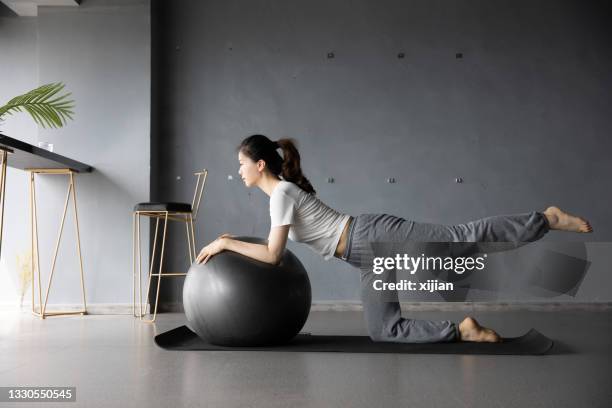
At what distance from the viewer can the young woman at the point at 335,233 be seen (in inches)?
105

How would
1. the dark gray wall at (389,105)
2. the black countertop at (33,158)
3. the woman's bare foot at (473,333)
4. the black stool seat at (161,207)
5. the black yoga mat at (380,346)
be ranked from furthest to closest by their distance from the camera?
the dark gray wall at (389,105)
the black stool seat at (161,207)
the black countertop at (33,158)
the woman's bare foot at (473,333)
the black yoga mat at (380,346)

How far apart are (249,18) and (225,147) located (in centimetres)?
111

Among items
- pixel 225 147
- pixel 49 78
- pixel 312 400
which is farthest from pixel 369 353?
pixel 49 78

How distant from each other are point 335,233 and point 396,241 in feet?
0.93

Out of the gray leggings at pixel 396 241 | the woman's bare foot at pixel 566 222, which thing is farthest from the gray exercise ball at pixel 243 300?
the woman's bare foot at pixel 566 222

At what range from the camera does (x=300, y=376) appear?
209 centimetres

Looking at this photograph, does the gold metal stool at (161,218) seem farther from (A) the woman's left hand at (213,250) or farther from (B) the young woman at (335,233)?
(B) the young woman at (335,233)

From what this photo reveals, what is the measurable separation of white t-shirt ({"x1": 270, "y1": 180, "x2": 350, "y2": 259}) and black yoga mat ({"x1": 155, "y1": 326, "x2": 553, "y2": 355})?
435 millimetres

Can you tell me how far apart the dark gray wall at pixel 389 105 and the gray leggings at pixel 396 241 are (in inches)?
84.5

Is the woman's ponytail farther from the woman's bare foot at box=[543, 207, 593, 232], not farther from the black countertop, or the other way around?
the black countertop

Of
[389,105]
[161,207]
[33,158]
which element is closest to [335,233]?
[161,207]

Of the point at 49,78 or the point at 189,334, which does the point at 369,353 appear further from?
the point at 49,78

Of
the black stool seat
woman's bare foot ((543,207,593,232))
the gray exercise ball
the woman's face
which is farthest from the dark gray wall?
woman's bare foot ((543,207,593,232))

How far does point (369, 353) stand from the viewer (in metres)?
2.58
